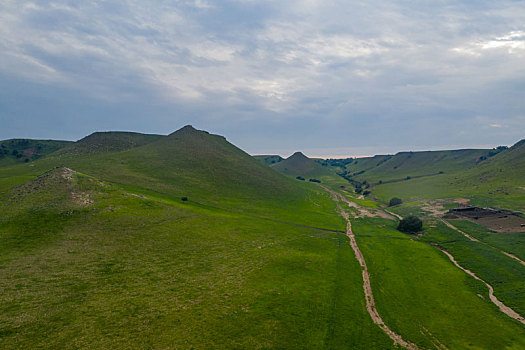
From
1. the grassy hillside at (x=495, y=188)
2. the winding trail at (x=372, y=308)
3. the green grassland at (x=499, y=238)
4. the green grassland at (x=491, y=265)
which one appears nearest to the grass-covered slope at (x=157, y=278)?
the winding trail at (x=372, y=308)

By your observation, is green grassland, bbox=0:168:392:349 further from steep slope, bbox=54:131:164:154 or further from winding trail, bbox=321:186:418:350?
steep slope, bbox=54:131:164:154

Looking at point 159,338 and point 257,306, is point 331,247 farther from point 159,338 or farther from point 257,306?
point 159,338

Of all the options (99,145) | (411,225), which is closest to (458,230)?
(411,225)

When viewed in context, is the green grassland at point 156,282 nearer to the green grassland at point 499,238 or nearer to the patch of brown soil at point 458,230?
the green grassland at point 499,238

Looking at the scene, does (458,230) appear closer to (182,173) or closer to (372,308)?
(372,308)

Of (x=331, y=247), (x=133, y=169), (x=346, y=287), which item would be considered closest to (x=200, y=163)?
(x=133, y=169)
